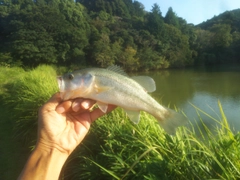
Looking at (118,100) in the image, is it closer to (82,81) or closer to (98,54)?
(82,81)

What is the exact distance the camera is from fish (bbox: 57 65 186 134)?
2.36 metres

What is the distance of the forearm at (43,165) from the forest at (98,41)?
1156 inches

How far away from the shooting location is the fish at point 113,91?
7.75 feet

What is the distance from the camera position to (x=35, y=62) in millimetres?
35250

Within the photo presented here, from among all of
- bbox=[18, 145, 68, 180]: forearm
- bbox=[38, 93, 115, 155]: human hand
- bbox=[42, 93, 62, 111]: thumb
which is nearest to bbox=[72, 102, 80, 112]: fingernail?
bbox=[38, 93, 115, 155]: human hand

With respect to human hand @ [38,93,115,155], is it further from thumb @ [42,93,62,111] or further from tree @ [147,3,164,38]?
tree @ [147,3,164,38]

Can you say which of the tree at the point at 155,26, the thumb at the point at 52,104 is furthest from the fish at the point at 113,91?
the tree at the point at 155,26

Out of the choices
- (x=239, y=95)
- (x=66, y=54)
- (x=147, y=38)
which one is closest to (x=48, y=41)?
(x=66, y=54)

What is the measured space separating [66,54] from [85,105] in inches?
1471

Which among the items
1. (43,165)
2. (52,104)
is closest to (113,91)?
(52,104)

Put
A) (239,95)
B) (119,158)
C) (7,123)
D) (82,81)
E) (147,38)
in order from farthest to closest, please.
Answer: (147,38) → (239,95) → (7,123) → (119,158) → (82,81)

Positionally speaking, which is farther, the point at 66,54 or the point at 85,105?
the point at 66,54

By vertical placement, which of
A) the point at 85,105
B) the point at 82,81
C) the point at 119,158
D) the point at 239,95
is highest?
the point at 82,81

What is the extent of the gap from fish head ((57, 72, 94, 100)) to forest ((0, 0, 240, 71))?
29289 mm
